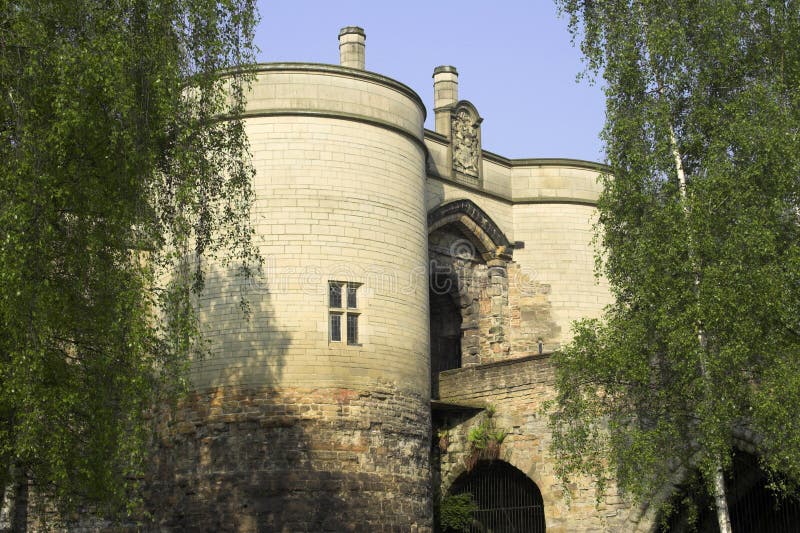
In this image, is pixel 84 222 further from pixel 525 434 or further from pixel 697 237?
pixel 525 434

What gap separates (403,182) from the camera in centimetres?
2164

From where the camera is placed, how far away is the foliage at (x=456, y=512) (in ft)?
72.9

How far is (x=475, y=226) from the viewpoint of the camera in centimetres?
2583

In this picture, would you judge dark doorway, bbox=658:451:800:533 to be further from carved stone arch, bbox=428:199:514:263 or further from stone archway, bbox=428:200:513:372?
carved stone arch, bbox=428:199:514:263

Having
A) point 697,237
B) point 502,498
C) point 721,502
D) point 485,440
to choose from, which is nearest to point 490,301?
point 485,440

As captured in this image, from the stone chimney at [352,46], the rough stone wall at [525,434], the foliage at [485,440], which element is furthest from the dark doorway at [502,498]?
the stone chimney at [352,46]

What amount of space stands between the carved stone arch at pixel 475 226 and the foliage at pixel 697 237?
6.61 meters

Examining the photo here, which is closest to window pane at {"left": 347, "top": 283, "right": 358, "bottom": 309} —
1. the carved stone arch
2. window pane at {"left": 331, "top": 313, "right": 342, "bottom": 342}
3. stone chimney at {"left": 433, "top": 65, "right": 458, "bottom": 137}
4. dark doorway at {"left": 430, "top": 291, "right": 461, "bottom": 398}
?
window pane at {"left": 331, "top": 313, "right": 342, "bottom": 342}

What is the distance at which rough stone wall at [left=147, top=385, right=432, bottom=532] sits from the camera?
18.9m

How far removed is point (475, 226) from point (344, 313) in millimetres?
6506

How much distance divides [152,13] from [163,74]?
29.2 inches

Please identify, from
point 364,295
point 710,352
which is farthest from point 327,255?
point 710,352

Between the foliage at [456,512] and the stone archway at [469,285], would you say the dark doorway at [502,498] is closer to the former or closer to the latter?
the foliage at [456,512]

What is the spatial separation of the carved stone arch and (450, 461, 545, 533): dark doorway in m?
5.15
